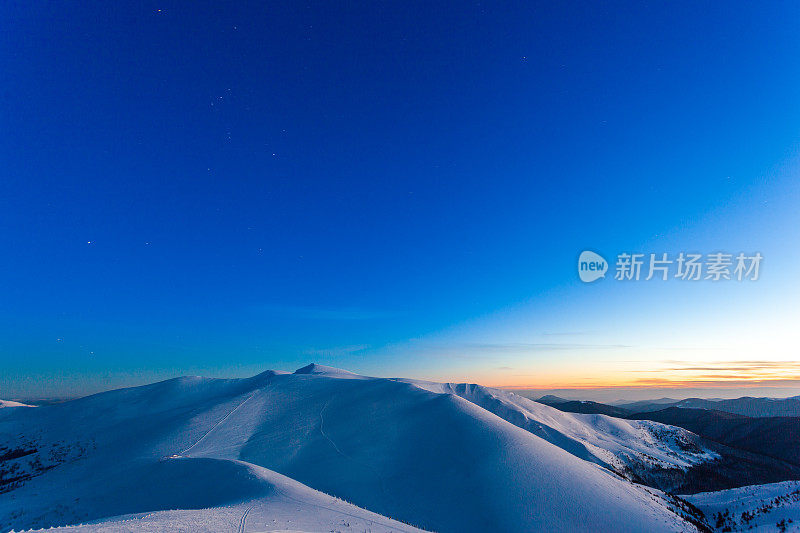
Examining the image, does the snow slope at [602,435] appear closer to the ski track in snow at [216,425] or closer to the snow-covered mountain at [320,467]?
the snow-covered mountain at [320,467]

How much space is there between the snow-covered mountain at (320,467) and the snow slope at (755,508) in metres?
3.08

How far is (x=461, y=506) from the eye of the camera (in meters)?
23.7

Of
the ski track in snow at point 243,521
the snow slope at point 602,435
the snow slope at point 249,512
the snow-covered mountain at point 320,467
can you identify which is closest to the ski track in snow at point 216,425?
the snow-covered mountain at point 320,467

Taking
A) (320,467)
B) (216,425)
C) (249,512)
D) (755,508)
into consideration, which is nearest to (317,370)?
(216,425)

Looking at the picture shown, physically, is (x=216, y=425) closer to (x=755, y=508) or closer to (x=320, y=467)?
(x=320, y=467)

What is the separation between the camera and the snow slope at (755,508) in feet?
70.3

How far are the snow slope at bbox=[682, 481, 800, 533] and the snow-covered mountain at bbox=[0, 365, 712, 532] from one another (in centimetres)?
308

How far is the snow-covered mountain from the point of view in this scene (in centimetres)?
2061

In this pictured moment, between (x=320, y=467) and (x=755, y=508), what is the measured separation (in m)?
33.8

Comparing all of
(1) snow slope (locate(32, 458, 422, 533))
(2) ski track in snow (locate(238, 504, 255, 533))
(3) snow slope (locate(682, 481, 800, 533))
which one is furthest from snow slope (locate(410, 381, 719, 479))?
(2) ski track in snow (locate(238, 504, 255, 533))

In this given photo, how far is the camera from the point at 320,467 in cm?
3000

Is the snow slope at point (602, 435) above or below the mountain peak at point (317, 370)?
below

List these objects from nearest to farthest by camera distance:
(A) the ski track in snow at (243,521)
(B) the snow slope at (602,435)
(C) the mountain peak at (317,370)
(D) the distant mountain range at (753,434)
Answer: (A) the ski track in snow at (243,521) → (B) the snow slope at (602,435) → (D) the distant mountain range at (753,434) → (C) the mountain peak at (317,370)

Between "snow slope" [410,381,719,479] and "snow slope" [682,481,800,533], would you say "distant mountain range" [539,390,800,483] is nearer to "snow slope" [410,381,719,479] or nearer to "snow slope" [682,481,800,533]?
"snow slope" [410,381,719,479]
